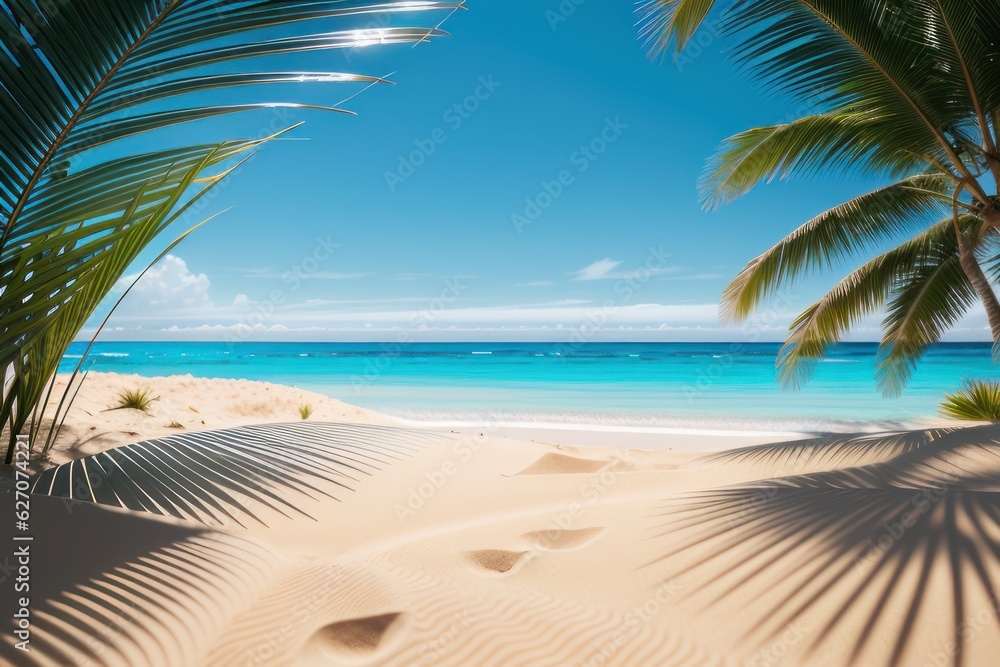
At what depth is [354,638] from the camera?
6.24ft

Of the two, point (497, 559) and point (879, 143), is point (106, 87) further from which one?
point (879, 143)

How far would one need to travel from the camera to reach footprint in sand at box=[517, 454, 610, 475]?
4.44m

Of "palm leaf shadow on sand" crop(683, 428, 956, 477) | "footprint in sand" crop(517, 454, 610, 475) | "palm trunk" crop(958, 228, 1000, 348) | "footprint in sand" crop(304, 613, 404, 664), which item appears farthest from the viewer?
"palm trunk" crop(958, 228, 1000, 348)

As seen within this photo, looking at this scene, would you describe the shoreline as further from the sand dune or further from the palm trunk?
the palm trunk

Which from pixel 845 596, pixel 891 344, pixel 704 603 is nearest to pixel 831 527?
pixel 845 596

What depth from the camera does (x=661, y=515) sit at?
104 inches

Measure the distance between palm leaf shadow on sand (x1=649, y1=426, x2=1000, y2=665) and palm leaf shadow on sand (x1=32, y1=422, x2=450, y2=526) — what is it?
2.19 m

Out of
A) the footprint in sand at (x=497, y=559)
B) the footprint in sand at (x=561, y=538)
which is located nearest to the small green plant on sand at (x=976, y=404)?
the footprint in sand at (x=561, y=538)

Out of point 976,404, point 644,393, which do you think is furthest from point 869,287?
point 644,393

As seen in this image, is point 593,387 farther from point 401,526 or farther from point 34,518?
point 34,518

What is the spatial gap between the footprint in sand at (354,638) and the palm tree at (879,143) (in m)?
5.58

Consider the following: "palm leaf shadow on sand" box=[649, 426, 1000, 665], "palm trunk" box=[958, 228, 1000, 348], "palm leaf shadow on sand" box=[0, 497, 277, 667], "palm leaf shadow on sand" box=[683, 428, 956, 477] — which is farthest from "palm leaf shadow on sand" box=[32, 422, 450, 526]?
"palm trunk" box=[958, 228, 1000, 348]

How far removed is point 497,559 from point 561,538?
0.38 meters

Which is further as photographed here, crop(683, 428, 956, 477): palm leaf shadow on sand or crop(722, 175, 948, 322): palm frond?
crop(722, 175, 948, 322): palm frond
